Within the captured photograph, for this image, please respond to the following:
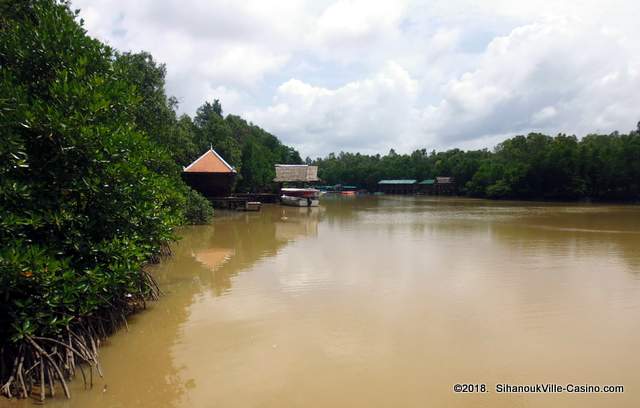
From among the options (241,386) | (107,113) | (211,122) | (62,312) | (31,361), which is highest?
(211,122)

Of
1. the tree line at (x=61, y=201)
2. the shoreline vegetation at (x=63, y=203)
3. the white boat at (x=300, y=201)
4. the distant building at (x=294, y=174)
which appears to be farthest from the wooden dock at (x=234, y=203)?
the tree line at (x=61, y=201)

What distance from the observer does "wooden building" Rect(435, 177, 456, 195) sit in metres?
63.5

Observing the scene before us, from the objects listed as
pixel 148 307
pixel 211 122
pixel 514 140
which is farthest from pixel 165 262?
pixel 514 140

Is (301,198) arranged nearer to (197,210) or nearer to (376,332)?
(197,210)

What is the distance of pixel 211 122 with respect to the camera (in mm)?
29641

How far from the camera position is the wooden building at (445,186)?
63.5m

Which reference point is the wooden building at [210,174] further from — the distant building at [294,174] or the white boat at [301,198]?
the distant building at [294,174]

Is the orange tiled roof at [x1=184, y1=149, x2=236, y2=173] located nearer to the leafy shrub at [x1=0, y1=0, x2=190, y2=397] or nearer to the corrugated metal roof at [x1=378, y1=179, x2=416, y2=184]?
the leafy shrub at [x1=0, y1=0, x2=190, y2=397]

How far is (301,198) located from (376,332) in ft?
88.5

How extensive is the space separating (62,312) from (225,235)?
11.7 meters

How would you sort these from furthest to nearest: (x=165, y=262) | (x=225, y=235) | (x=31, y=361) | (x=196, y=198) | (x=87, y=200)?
(x=196, y=198)
(x=225, y=235)
(x=165, y=262)
(x=87, y=200)
(x=31, y=361)

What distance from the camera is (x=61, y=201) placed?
485 centimetres

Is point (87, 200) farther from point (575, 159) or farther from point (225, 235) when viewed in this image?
point (575, 159)

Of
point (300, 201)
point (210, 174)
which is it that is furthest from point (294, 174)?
point (210, 174)
